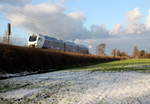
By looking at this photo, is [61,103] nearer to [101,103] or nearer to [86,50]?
[101,103]

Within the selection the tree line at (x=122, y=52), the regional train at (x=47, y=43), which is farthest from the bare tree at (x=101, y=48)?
the regional train at (x=47, y=43)

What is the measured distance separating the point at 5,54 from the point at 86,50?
37.4 metres

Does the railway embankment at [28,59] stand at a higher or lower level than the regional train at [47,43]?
lower

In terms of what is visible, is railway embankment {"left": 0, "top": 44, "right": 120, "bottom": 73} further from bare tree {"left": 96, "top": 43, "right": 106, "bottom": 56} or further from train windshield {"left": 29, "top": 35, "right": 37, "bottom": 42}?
bare tree {"left": 96, "top": 43, "right": 106, "bottom": 56}

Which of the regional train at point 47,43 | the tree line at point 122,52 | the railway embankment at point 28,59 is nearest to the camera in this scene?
the railway embankment at point 28,59

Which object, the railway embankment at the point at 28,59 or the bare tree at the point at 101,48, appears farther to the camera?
the bare tree at the point at 101,48

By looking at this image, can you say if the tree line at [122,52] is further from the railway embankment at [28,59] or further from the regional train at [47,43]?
the railway embankment at [28,59]

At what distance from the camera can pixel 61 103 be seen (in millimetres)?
6805

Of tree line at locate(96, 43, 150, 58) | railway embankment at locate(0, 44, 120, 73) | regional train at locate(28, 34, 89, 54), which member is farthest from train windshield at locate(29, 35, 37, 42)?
tree line at locate(96, 43, 150, 58)

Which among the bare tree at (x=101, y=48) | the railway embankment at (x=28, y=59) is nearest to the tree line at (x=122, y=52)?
the bare tree at (x=101, y=48)

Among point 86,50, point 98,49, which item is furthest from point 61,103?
point 98,49

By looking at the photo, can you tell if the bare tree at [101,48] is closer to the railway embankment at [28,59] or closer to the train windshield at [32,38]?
the train windshield at [32,38]

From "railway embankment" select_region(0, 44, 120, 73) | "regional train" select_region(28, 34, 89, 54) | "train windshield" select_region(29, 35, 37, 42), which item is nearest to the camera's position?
"railway embankment" select_region(0, 44, 120, 73)

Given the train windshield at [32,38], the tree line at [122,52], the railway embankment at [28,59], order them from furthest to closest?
the tree line at [122,52]
the train windshield at [32,38]
the railway embankment at [28,59]
